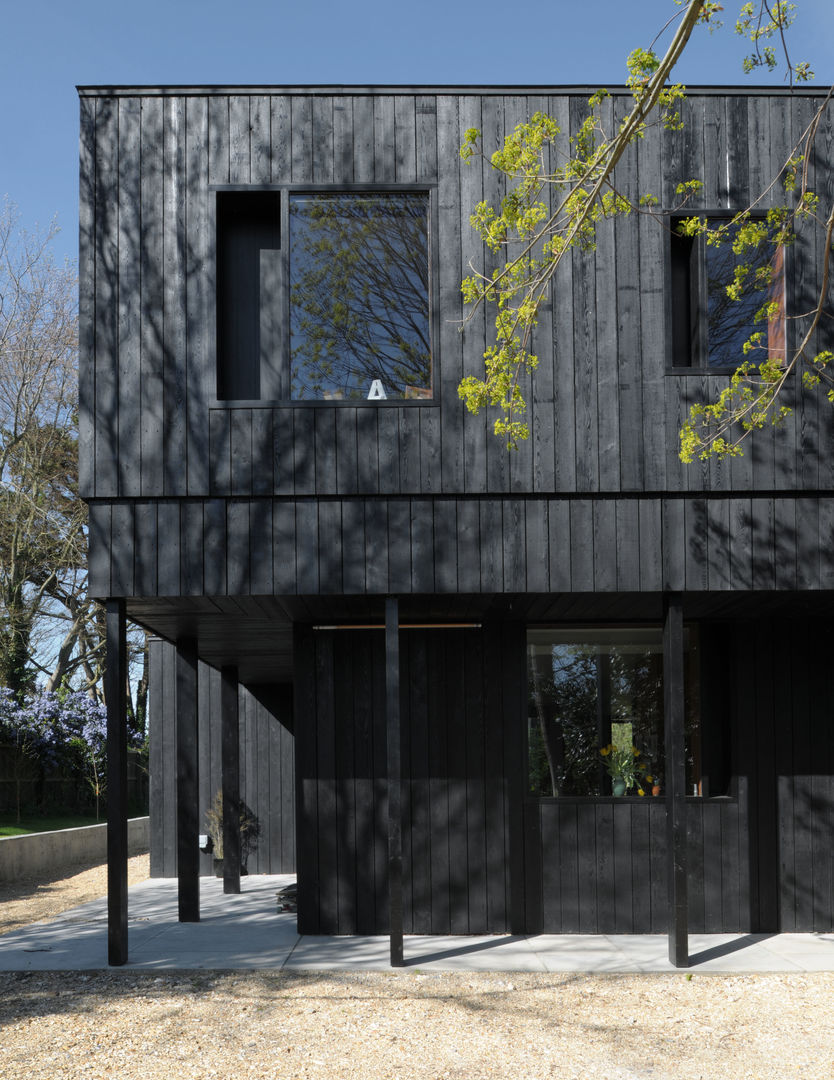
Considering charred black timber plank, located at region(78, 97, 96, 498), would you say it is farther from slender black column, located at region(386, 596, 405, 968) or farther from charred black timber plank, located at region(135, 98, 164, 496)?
slender black column, located at region(386, 596, 405, 968)

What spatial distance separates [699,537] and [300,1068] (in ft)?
14.4

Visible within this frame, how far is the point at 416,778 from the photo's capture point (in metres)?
8.66

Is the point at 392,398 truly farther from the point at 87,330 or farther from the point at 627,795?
the point at 627,795

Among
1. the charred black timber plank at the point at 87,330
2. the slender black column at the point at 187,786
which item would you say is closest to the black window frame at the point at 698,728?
the slender black column at the point at 187,786

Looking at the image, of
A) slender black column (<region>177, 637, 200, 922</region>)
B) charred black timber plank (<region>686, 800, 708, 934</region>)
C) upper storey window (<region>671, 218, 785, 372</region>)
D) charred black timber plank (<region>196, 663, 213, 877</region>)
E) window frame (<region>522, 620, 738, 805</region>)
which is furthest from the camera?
charred black timber plank (<region>196, 663, 213, 877</region>)

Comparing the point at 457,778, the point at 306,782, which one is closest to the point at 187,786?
the point at 306,782

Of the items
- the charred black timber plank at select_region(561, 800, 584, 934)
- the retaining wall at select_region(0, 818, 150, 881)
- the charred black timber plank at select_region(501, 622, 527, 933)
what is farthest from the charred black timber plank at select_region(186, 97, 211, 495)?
the retaining wall at select_region(0, 818, 150, 881)

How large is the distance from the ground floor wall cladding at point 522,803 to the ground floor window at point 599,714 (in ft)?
0.25

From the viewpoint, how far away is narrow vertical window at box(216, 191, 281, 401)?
7.95 m

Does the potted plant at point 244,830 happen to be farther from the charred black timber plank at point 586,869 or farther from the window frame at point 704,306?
the window frame at point 704,306

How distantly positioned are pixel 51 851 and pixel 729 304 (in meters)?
11.6

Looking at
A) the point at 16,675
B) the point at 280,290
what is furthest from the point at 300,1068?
the point at 16,675

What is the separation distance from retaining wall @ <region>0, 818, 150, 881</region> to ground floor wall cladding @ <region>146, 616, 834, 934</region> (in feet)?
21.7

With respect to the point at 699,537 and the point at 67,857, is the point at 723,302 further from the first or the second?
the point at 67,857
